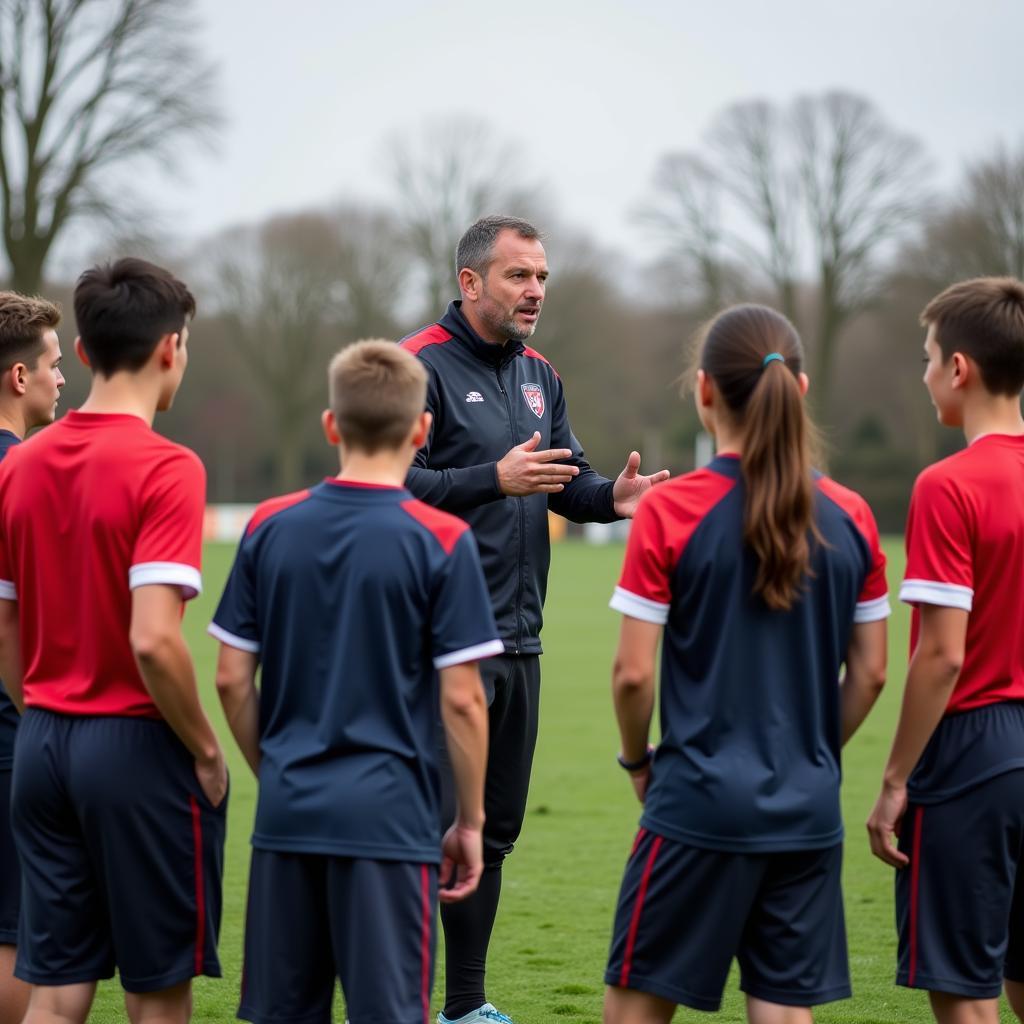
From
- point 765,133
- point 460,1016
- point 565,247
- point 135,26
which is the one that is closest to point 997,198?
point 765,133

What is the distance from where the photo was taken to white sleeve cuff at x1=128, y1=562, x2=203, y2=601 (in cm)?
344

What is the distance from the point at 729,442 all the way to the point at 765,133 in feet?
176

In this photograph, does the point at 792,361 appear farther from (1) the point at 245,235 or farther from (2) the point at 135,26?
(1) the point at 245,235

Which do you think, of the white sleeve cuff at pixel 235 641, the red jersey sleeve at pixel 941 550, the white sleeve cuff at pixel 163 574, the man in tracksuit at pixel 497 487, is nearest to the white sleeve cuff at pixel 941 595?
the red jersey sleeve at pixel 941 550

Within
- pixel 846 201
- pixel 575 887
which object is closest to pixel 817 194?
pixel 846 201

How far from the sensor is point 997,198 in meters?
45.6

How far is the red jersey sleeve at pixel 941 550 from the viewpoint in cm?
360

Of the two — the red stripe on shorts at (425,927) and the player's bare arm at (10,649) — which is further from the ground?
the player's bare arm at (10,649)

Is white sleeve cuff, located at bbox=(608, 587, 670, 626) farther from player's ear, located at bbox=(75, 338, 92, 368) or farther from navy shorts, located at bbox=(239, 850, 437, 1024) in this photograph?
player's ear, located at bbox=(75, 338, 92, 368)

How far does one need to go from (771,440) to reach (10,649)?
6.88 ft

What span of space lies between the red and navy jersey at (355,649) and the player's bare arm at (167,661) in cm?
14

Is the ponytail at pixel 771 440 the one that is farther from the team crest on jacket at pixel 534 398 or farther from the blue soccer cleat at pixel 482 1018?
the blue soccer cleat at pixel 482 1018

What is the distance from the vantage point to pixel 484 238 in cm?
539

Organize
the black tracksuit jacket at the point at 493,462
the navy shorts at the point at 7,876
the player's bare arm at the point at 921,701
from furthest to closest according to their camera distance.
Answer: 1. the black tracksuit jacket at the point at 493,462
2. the navy shorts at the point at 7,876
3. the player's bare arm at the point at 921,701
